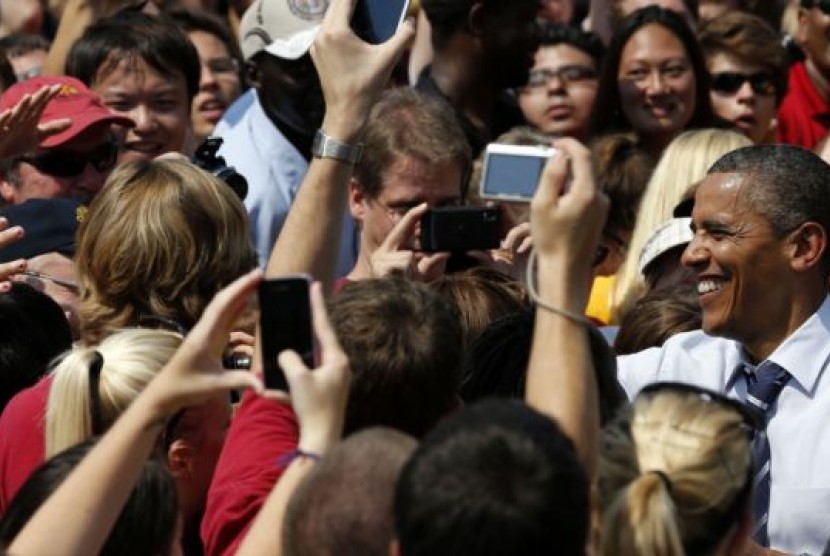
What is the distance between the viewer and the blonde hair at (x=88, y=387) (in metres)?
3.91

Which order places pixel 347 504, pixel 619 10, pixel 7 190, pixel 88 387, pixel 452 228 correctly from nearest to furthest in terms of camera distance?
pixel 347 504
pixel 88 387
pixel 452 228
pixel 7 190
pixel 619 10

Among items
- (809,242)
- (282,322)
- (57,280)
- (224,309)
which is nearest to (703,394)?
(282,322)

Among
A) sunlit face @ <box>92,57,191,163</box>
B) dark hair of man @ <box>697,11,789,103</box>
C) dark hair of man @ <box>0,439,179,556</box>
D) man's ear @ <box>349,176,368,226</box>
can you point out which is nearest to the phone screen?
dark hair of man @ <box>0,439,179,556</box>

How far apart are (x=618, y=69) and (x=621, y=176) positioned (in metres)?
1.04

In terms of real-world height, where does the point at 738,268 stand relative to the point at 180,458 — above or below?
above

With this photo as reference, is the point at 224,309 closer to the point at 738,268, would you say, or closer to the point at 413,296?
the point at 413,296

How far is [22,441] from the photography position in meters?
4.08

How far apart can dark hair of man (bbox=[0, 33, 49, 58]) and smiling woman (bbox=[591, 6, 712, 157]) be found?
2.59 metres

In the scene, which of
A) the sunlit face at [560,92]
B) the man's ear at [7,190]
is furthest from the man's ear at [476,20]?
the man's ear at [7,190]

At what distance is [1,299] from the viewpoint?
4.76 m

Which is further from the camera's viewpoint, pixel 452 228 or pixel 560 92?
pixel 560 92

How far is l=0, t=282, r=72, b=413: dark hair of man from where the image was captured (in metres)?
4.70

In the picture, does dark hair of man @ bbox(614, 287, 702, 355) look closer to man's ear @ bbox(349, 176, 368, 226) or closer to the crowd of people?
the crowd of people

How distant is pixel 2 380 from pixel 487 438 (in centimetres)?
215
